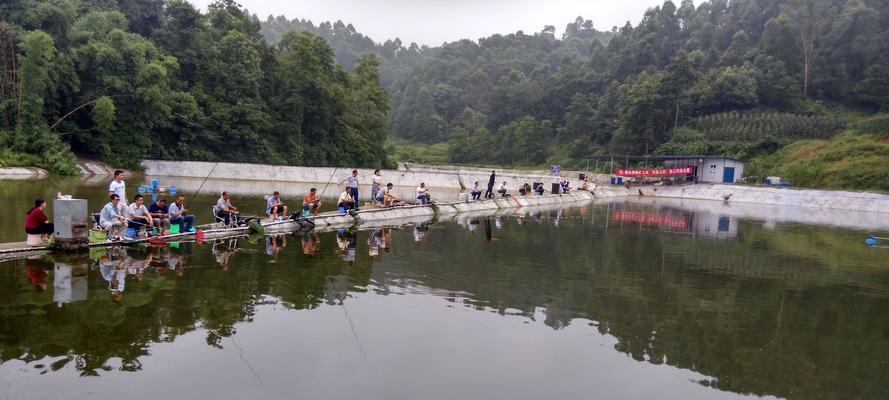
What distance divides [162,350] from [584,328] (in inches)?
283

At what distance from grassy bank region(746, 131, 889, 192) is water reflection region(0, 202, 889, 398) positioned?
37.5 meters

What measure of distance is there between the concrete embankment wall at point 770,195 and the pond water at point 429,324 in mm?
32127

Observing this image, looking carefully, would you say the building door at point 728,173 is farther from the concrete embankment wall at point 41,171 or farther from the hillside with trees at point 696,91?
the concrete embankment wall at point 41,171

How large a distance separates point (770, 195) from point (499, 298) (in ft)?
153

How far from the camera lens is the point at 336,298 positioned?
12.4 m

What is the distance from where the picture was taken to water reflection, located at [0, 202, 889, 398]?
923 cm

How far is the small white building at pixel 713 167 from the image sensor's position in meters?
59.6

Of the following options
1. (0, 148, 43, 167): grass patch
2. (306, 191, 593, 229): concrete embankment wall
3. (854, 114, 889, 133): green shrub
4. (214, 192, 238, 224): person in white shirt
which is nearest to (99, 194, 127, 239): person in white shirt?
(214, 192, 238, 224): person in white shirt

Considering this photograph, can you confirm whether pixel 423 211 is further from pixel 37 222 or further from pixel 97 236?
pixel 37 222

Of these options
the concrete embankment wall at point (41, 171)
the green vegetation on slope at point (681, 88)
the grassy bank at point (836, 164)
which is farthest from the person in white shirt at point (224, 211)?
the green vegetation on slope at point (681, 88)

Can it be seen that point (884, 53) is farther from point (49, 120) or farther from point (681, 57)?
point (49, 120)

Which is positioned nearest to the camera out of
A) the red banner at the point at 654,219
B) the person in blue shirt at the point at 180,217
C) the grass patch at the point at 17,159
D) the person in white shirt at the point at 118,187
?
the person in white shirt at the point at 118,187

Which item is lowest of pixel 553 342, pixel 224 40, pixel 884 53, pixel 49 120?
pixel 553 342

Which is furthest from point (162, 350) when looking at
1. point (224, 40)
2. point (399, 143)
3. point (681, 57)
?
point (399, 143)
